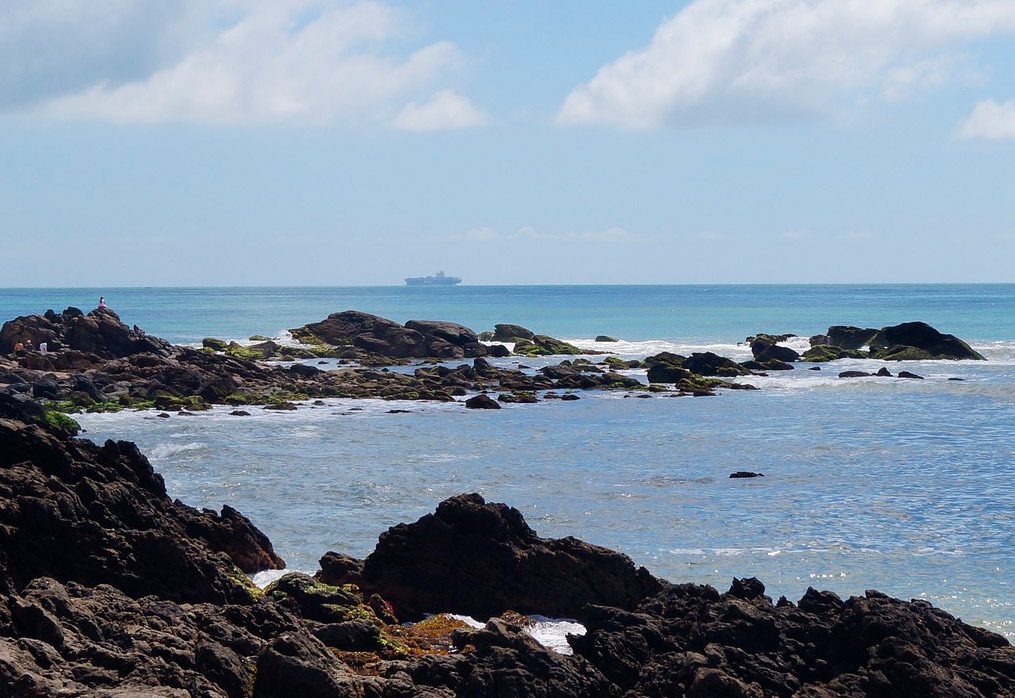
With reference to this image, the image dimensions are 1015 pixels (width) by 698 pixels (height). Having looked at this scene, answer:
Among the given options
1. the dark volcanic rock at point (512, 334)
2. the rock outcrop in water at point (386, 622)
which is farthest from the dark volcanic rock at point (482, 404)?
the dark volcanic rock at point (512, 334)

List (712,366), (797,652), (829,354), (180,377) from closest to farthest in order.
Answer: (797,652) < (180,377) < (712,366) < (829,354)

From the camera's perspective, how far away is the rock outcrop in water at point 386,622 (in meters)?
10.3

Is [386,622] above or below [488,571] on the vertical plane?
below

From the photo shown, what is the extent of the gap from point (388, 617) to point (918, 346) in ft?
214

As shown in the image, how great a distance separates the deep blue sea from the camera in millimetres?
19672

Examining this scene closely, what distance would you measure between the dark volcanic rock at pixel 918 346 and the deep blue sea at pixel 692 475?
15.8m

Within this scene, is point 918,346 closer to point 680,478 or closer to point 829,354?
point 829,354

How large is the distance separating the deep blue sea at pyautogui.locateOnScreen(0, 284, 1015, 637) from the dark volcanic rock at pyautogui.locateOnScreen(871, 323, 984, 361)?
51.8ft

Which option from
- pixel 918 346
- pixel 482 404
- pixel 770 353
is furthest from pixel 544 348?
pixel 482 404

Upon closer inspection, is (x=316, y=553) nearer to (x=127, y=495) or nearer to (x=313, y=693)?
(x=127, y=495)

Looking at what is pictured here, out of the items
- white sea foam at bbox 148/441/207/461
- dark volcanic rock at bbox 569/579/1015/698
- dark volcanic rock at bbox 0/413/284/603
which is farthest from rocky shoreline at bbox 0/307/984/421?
dark volcanic rock at bbox 569/579/1015/698

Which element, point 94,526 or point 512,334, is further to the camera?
point 512,334

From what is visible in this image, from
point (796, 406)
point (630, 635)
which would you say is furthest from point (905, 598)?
point (796, 406)

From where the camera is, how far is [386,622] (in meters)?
14.7
